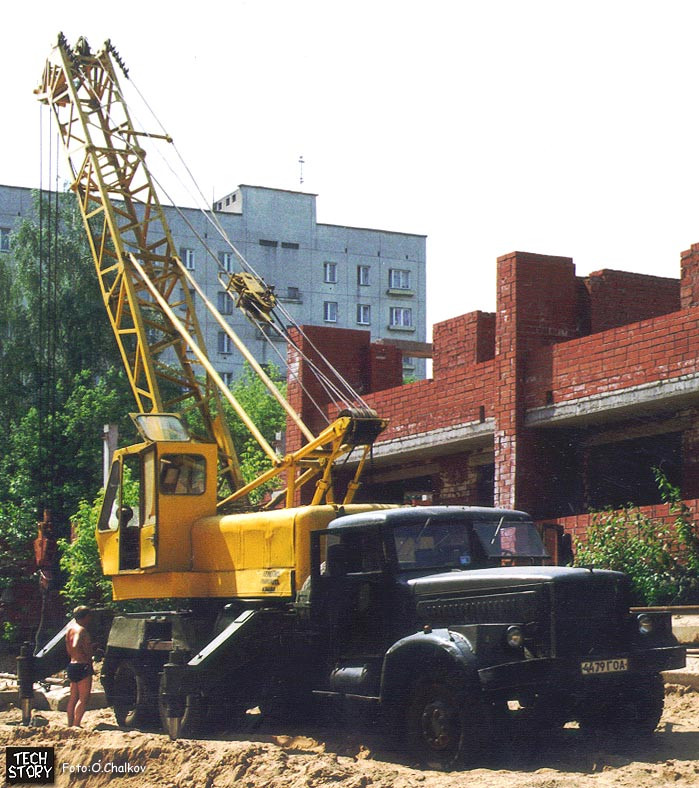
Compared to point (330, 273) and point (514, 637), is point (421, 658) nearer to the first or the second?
point (514, 637)

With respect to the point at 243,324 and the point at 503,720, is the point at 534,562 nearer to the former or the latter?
the point at 503,720

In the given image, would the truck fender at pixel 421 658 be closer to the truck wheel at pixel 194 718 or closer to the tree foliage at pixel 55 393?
the truck wheel at pixel 194 718

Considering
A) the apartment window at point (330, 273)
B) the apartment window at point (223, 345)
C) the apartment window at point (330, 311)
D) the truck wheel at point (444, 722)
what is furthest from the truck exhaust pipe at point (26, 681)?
the apartment window at point (330, 273)

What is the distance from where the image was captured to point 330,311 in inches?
2940

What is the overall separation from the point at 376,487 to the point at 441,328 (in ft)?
18.8

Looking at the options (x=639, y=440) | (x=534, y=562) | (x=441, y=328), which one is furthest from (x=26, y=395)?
(x=534, y=562)

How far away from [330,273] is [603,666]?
6336 centimetres

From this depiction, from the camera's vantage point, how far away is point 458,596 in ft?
40.6

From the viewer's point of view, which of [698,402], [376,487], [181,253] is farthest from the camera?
[181,253]

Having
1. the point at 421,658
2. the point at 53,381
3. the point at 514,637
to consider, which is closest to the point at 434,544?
the point at 421,658

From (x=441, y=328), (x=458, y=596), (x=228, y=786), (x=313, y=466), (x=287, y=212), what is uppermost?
(x=287, y=212)

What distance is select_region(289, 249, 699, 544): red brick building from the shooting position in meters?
20.5

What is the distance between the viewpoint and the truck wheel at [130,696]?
54.8 feet

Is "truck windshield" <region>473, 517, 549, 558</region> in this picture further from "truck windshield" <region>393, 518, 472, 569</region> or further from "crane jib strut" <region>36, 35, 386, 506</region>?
"crane jib strut" <region>36, 35, 386, 506</region>
